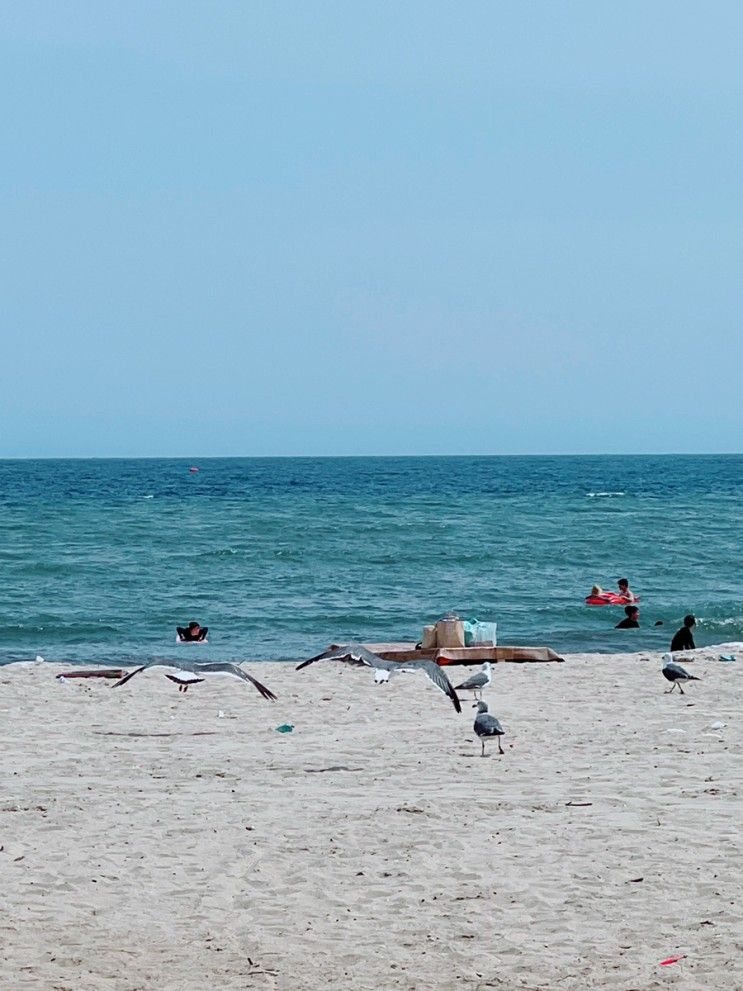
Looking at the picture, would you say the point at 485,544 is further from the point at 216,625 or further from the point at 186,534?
the point at 216,625

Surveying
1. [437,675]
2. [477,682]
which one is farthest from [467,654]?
[437,675]

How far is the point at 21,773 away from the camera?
10.8m

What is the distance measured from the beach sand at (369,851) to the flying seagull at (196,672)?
48 centimetres

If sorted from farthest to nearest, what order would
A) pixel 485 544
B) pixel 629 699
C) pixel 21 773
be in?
pixel 485 544 → pixel 629 699 → pixel 21 773

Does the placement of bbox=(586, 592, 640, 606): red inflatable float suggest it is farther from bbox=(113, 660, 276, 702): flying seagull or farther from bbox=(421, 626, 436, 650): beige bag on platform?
bbox=(113, 660, 276, 702): flying seagull

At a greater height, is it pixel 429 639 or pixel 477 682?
pixel 477 682

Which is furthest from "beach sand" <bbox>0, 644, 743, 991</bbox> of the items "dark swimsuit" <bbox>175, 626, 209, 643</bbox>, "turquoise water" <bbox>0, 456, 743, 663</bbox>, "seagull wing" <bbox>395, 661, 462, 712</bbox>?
"turquoise water" <bbox>0, 456, 743, 663</bbox>

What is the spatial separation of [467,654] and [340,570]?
14.5 metres

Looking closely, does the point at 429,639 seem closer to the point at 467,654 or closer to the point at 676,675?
the point at 467,654

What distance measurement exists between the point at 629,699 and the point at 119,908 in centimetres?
891

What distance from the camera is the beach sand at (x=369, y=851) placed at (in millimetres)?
6508

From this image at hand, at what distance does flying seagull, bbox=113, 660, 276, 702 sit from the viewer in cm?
1407

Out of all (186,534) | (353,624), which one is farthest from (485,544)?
(353,624)

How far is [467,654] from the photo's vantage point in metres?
18.8
